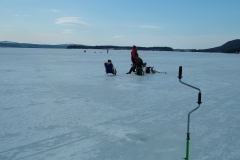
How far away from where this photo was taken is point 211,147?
133 inches

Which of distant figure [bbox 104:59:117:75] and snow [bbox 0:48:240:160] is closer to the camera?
snow [bbox 0:48:240:160]

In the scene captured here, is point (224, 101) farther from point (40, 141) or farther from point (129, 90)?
point (40, 141)

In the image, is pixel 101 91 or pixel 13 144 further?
pixel 101 91

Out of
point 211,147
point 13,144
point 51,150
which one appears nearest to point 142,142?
point 211,147

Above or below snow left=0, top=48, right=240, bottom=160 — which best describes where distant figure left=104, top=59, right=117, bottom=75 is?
above

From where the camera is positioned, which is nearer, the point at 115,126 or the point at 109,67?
the point at 115,126

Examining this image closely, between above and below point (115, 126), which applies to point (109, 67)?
above

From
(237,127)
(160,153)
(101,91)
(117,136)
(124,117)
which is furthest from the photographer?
(101,91)

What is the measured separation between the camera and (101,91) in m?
7.45

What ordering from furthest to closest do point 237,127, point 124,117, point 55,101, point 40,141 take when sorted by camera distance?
1. point 55,101
2. point 124,117
3. point 237,127
4. point 40,141

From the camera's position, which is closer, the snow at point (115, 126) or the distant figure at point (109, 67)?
the snow at point (115, 126)

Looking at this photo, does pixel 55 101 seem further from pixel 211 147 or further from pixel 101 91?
pixel 211 147

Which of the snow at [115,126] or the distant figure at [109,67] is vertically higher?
the distant figure at [109,67]

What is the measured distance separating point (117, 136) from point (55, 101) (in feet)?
9.24
